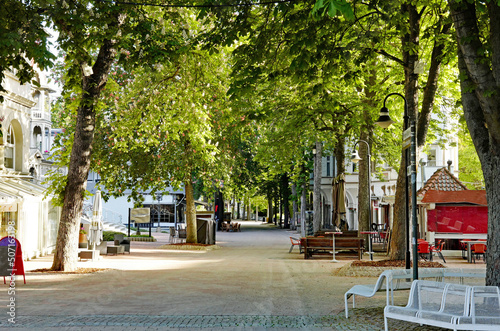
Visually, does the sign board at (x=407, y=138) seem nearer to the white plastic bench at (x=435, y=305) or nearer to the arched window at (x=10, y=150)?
the white plastic bench at (x=435, y=305)

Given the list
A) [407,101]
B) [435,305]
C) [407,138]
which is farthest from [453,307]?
[407,101]

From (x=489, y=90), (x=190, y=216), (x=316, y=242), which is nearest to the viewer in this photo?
(x=489, y=90)

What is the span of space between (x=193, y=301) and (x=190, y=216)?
19.0m

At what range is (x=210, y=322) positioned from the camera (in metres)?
8.78

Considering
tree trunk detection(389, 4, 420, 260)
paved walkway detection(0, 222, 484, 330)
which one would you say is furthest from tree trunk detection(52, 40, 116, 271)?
tree trunk detection(389, 4, 420, 260)

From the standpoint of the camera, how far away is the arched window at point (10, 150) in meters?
22.7

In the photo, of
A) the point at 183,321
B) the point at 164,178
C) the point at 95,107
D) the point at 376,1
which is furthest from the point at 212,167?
the point at 183,321

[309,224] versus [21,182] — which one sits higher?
[21,182]

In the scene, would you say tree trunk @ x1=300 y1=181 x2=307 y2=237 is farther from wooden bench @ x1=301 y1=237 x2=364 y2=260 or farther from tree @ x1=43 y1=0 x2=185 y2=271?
tree @ x1=43 y1=0 x2=185 y2=271

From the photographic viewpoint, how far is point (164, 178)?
28.2 meters

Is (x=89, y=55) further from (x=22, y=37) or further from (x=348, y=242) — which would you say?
(x=348, y=242)

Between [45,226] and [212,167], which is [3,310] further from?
[212,167]

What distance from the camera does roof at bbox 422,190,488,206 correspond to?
24266 mm

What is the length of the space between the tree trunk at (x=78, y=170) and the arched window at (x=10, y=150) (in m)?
7.68
